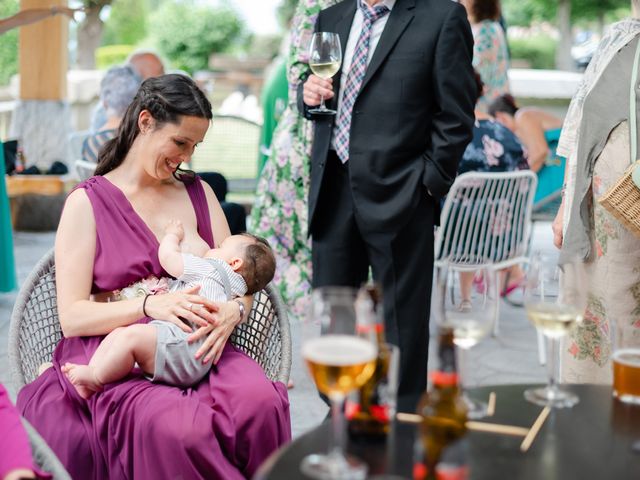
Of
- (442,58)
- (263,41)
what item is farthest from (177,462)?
(263,41)

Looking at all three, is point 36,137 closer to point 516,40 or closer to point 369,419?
point 369,419

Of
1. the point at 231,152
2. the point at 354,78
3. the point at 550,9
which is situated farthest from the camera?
the point at 550,9

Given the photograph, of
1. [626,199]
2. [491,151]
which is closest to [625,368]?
[626,199]

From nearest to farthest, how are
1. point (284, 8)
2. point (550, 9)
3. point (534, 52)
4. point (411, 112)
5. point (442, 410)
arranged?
point (442, 410), point (411, 112), point (284, 8), point (534, 52), point (550, 9)

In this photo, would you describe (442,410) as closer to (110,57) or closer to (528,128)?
(528,128)

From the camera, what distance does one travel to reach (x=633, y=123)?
288cm

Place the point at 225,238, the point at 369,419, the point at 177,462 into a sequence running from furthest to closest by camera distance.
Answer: the point at 225,238 → the point at 177,462 → the point at 369,419

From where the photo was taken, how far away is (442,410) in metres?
1.42

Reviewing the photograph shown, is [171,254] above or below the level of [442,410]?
above

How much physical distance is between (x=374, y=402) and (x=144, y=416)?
0.79 m

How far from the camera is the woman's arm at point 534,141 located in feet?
20.9

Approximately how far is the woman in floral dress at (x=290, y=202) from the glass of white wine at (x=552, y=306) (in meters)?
2.79

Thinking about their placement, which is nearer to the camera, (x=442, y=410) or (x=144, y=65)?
(x=442, y=410)

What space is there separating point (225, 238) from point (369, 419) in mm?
1216
